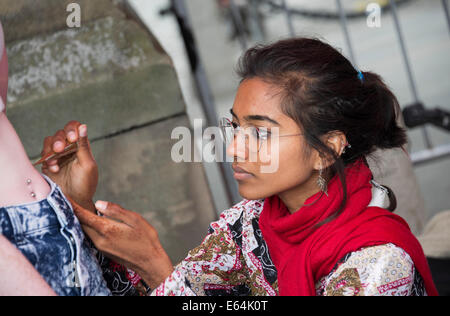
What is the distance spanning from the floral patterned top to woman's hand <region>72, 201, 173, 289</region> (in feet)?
0.16

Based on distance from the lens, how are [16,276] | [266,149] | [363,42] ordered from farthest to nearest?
[363,42]
[266,149]
[16,276]

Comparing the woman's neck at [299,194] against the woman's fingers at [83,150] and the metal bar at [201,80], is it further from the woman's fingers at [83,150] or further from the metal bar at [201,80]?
the metal bar at [201,80]

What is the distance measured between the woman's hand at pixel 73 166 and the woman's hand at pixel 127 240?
0.37ft

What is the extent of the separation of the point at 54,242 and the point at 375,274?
65 centimetres

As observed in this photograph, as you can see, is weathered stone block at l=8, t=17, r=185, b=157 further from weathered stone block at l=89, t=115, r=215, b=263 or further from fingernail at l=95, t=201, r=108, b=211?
fingernail at l=95, t=201, r=108, b=211

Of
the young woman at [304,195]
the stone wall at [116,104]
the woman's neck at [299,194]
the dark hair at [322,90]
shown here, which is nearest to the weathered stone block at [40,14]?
the stone wall at [116,104]

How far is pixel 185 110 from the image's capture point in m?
1.99

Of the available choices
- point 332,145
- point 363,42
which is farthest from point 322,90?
point 363,42

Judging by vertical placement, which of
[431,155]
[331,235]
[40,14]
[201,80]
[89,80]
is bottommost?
[431,155]

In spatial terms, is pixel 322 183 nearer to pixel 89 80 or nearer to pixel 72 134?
pixel 72 134

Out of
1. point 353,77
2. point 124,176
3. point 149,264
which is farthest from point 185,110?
point 149,264

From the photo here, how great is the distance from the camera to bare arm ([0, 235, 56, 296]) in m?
0.93

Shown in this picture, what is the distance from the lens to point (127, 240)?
1.11 m

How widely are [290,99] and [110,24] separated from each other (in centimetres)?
82
